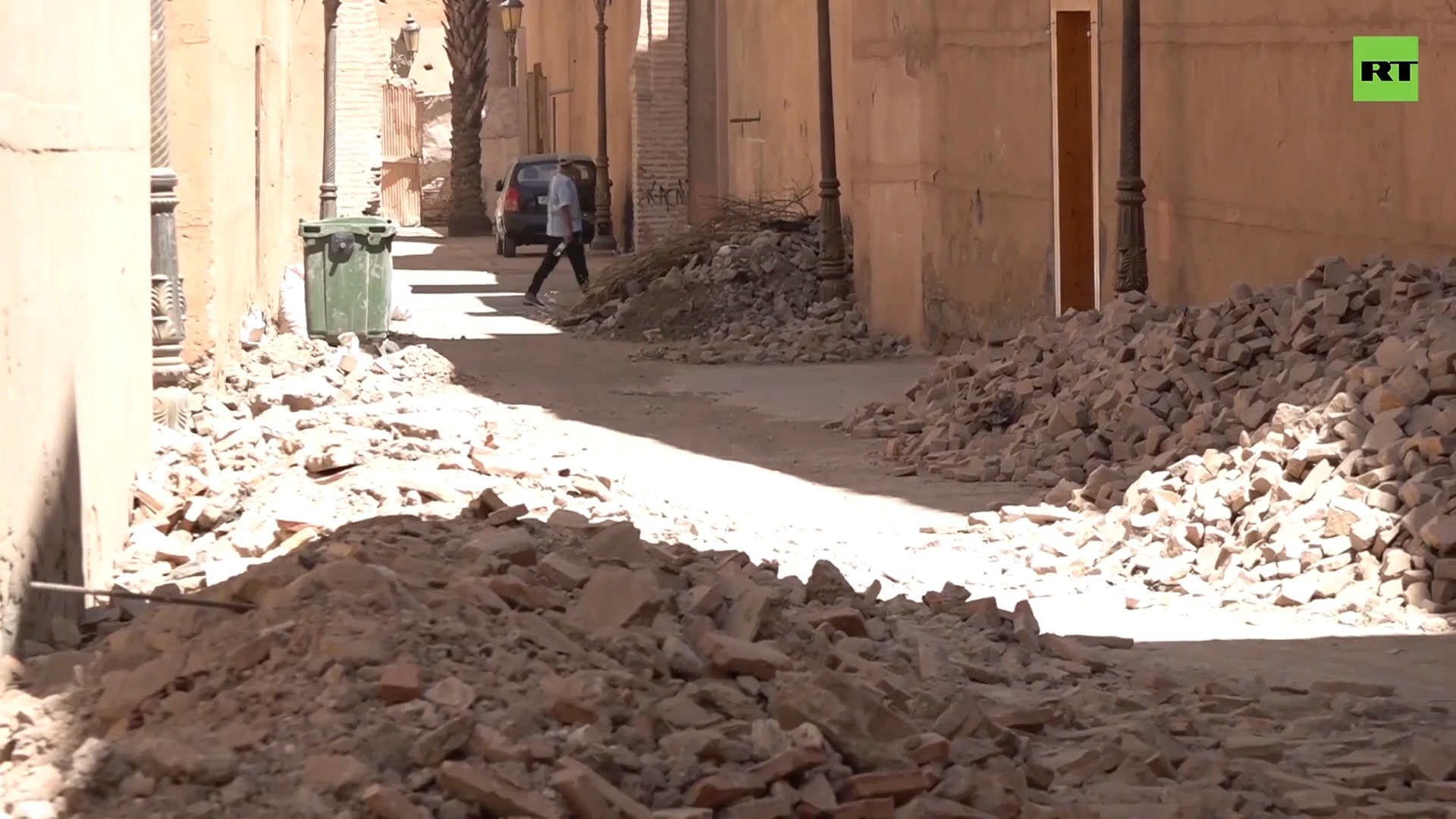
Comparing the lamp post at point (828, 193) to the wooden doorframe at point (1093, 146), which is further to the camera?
the lamp post at point (828, 193)

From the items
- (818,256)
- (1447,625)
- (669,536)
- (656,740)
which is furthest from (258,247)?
(656,740)

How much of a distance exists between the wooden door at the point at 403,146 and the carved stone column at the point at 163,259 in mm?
35536

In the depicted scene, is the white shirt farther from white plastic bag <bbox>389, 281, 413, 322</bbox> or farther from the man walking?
white plastic bag <bbox>389, 281, 413, 322</bbox>

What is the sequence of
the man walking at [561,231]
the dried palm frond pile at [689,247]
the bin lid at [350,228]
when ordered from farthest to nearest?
the man walking at [561,231] → the dried palm frond pile at [689,247] → the bin lid at [350,228]

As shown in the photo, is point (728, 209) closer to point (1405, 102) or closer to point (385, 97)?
point (1405, 102)

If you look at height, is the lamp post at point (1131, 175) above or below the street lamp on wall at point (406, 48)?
below

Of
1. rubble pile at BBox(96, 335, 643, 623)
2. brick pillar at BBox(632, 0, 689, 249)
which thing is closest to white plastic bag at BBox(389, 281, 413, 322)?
brick pillar at BBox(632, 0, 689, 249)

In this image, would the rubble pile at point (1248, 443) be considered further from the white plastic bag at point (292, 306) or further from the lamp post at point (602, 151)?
the lamp post at point (602, 151)

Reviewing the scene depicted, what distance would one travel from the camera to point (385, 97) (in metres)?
47.2

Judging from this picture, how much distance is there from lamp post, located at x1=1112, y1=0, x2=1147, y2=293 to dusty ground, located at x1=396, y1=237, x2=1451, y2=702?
6.27ft

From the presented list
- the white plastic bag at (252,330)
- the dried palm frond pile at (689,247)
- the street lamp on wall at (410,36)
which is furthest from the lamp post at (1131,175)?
the street lamp on wall at (410,36)

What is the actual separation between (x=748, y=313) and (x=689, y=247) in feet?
7.63

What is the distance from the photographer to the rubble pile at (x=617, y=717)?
464cm

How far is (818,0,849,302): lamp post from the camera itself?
19469 mm
